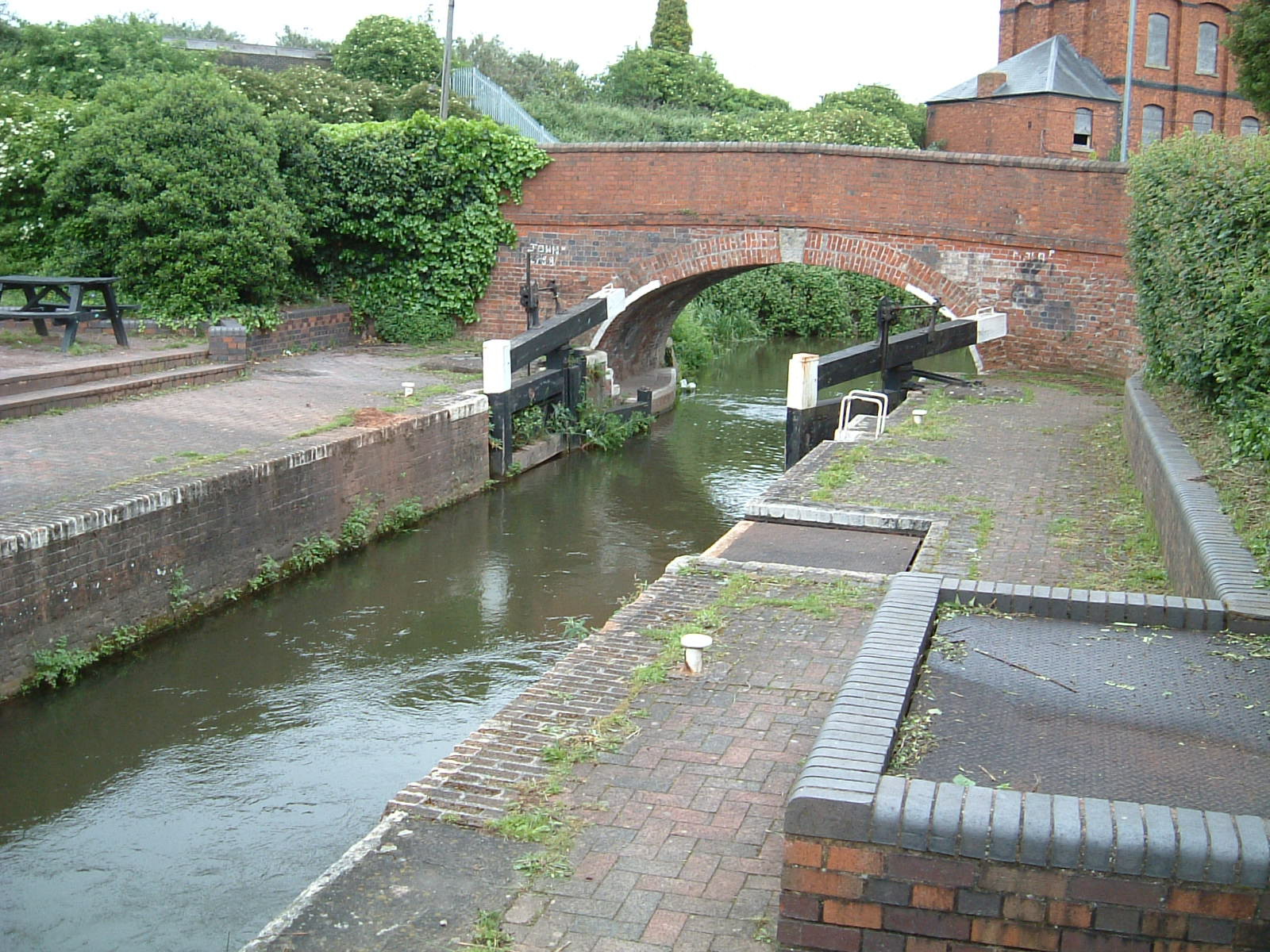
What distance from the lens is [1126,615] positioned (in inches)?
172

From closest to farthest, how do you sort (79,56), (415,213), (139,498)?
(139,498), (415,213), (79,56)

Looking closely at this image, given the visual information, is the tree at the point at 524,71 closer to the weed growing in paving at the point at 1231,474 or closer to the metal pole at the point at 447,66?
the metal pole at the point at 447,66

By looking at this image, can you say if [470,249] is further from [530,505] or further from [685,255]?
[530,505]

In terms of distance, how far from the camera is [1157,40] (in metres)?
33.4

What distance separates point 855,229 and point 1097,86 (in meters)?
21.0

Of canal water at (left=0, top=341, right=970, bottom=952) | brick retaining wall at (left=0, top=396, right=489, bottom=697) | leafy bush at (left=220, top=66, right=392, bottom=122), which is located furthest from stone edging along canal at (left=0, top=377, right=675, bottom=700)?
leafy bush at (left=220, top=66, right=392, bottom=122)

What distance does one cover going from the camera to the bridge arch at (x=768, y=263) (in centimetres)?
1553

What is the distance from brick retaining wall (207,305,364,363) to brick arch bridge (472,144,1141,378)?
6.82 feet

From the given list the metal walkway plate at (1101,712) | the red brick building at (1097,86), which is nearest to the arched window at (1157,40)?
the red brick building at (1097,86)

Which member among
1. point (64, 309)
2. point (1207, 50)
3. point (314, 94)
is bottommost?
point (64, 309)

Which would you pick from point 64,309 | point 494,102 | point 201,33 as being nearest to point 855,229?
point 64,309

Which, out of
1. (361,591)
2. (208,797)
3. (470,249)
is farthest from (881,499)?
(470,249)

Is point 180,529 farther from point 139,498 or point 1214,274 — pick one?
point 1214,274

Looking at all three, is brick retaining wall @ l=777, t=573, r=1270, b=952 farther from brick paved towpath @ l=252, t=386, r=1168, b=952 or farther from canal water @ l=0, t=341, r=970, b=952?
canal water @ l=0, t=341, r=970, b=952
